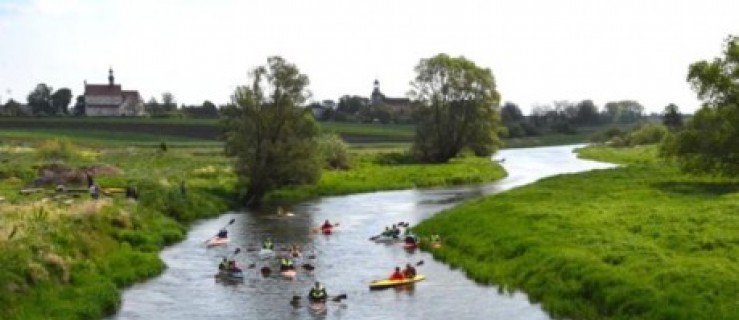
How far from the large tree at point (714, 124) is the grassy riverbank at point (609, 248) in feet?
5.58

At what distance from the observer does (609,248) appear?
32.3 m

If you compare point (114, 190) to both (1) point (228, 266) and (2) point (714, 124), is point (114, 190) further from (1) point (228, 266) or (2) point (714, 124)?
(2) point (714, 124)

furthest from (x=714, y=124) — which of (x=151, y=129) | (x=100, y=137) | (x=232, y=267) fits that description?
(x=151, y=129)

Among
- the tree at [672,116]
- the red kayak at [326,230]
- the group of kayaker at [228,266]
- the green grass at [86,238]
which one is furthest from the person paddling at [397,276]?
the tree at [672,116]

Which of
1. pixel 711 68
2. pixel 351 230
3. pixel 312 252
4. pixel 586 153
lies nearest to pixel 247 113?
pixel 351 230

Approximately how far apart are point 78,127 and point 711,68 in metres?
122

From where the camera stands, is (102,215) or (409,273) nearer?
(409,273)

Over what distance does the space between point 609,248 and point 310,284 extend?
11.9 m

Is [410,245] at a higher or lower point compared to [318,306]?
higher

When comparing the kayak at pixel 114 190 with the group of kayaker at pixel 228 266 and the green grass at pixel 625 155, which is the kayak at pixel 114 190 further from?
the green grass at pixel 625 155

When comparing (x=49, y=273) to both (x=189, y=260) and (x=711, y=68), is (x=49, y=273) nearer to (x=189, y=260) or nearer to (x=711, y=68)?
(x=189, y=260)

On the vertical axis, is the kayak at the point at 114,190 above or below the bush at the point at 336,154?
below

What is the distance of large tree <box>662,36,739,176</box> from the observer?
181ft

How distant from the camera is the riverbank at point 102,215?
28.7 metres
